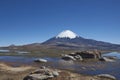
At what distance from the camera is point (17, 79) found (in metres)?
37.7

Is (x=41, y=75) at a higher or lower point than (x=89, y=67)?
higher

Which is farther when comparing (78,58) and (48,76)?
(78,58)

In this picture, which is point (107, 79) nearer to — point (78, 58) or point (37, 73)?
point (37, 73)

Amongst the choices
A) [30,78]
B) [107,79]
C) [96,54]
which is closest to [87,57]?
[96,54]

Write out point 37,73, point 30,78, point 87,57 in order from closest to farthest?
point 30,78, point 37,73, point 87,57

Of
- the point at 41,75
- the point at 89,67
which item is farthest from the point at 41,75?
the point at 89,67

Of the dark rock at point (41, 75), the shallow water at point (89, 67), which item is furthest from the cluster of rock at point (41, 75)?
the shallow water at point (89, 67)

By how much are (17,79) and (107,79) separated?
15.6m

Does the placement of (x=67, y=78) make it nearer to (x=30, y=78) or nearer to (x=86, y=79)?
(x=86, y=79)

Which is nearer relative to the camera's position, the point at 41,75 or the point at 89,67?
the point at 41,75

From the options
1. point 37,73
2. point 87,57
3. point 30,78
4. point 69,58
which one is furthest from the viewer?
point 87,57

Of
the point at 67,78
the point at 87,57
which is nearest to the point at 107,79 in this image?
the point at 67,78

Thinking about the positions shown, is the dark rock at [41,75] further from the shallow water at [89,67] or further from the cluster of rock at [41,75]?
the shallow water at [89,67]

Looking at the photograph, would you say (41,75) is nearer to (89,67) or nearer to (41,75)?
(41,75)
